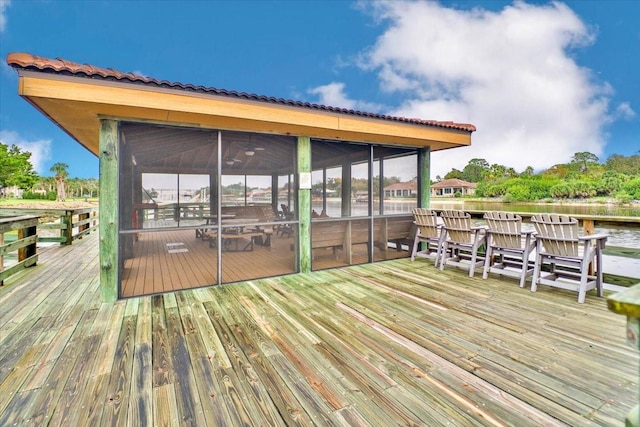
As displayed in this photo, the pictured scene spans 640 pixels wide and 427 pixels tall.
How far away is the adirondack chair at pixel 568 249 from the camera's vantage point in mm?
3369

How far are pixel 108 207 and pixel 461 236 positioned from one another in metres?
4.55

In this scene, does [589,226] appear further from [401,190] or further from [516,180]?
[516,180]

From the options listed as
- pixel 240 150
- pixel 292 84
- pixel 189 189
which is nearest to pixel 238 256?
pixel 189 189

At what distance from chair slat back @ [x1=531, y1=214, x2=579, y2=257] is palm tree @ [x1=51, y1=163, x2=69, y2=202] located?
6325cm

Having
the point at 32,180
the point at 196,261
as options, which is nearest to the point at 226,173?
the point at 196,261

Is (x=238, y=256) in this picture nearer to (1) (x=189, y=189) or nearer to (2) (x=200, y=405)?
(1) (x=189, y=189)

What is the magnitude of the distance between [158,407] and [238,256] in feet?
13.6

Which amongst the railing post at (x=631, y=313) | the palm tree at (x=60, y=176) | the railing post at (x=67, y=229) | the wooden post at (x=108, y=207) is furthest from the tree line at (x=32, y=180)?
the railing post at (x=631, y=313)

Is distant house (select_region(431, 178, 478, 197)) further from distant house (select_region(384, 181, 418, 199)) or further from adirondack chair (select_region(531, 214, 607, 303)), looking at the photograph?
adirondack chair (select_region(531, 214, 607, 303))

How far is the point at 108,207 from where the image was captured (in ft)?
11.1

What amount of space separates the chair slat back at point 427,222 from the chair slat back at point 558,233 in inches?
55.3

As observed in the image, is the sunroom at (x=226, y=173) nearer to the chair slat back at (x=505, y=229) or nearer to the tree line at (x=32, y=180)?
the chair slat back at (x=505, y=229)

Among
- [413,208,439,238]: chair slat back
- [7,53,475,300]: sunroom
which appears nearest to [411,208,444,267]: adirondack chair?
[413,208,439,238]: chair slat back

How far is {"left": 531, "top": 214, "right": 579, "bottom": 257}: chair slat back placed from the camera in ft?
11.2
